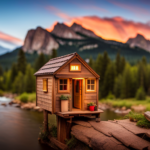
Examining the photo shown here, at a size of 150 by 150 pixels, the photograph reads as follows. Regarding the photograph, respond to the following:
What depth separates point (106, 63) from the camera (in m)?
57.6

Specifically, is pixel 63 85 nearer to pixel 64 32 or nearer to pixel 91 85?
pixel 91 85

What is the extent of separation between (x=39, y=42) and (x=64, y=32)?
26065 mm

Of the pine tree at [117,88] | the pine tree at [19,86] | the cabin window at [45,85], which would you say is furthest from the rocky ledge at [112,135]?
the pine tree at [19,86]

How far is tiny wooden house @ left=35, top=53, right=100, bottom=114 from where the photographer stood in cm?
1367

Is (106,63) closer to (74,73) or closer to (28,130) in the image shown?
(28,130)

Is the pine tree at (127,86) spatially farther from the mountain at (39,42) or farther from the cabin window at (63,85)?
the mountain at (39,42)

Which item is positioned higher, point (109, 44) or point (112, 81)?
point (109, 44)

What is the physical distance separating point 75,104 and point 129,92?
119ft

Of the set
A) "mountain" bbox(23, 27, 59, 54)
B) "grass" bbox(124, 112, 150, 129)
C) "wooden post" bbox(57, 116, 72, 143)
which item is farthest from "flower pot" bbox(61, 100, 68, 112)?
Result: "mountain" bbox(23, 27, 59, 54)

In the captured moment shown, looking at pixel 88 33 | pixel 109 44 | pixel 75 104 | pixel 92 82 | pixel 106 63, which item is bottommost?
pixel 75 104

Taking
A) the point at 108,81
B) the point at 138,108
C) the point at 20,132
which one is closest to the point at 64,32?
the point at 108,81

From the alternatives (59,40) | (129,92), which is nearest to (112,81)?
(129,92)

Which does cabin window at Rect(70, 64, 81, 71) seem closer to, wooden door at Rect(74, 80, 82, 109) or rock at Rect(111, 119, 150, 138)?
wooden door at Rect(74, 80, 82, 109)

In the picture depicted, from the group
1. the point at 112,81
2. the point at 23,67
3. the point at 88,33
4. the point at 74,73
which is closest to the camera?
the point at 74,73
